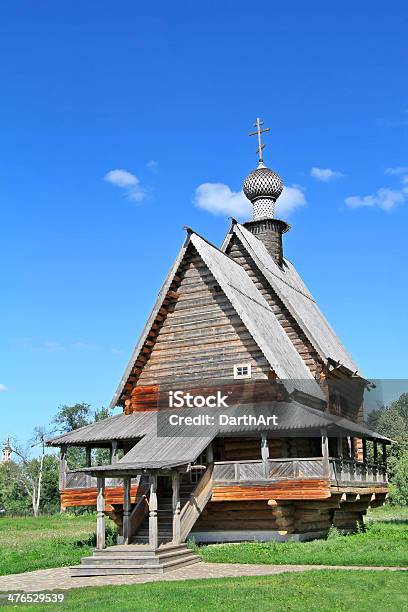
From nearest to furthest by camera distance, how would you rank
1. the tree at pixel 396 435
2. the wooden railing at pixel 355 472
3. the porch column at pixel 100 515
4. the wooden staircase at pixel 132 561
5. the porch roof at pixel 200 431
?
the wooden staircase at pixel 132 561, the porch column at pixel 100 515, the porch roof at pixel 200 431, the wooden railing at pixel 355 472, the tree at pixel 396 435

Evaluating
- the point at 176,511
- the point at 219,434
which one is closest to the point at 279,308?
the point at 219,434

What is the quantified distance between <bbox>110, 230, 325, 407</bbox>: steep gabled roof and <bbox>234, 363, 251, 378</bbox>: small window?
1025 mm

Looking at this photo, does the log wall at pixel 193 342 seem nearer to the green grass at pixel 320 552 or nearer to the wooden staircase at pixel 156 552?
the wooden staircase at pixel 156 552

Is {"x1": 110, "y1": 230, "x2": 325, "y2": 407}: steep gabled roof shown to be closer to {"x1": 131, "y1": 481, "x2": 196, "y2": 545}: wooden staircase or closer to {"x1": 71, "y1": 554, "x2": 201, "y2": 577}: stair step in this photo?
{"x1": 131, "y1": 481, "x2": 196, "y2": 545}: wooden staircase

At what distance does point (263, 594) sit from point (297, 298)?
1970cm

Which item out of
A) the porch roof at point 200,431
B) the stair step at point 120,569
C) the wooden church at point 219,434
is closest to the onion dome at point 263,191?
the wooden church at point 219,434

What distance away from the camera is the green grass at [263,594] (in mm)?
10906

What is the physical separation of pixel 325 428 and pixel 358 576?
5.84 m

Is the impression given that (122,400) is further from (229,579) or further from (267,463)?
(229,579)

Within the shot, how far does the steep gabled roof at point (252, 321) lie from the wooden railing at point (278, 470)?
2497 mm

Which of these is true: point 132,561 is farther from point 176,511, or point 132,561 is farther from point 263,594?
point 263,594

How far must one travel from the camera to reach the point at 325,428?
19.3 metres

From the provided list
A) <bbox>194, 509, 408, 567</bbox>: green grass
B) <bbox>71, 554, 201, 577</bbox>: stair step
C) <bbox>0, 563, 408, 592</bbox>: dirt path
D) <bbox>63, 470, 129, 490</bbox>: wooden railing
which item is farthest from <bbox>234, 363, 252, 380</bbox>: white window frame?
<bbox>71, 554, 201, 577</bbox>: stair step

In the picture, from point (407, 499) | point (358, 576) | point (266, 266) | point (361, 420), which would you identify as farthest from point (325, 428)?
point (407, 499)
